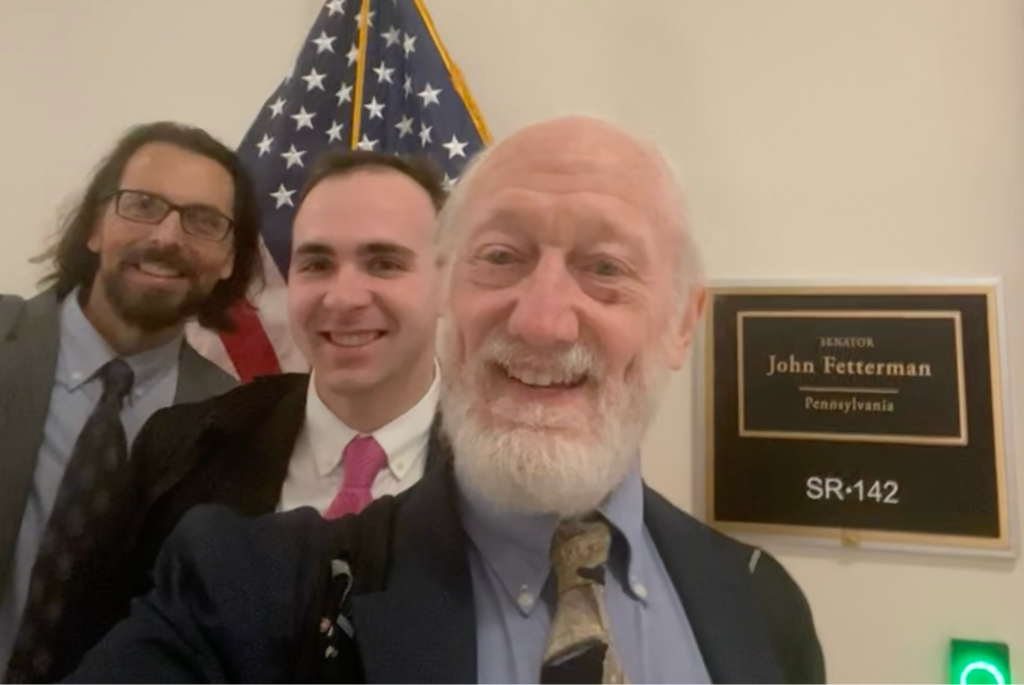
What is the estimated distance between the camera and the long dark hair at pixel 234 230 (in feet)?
3.11

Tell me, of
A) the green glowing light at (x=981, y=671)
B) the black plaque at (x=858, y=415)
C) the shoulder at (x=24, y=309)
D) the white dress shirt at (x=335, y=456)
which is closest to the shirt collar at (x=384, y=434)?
the white dress shirt at (x=335, y=456)

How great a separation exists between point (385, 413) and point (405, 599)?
255mm

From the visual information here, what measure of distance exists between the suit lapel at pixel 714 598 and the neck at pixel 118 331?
1.86 feet

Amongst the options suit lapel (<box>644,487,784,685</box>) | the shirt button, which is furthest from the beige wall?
the shirt button

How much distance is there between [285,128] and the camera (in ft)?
3.50

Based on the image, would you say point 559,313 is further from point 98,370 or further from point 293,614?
point 98,370

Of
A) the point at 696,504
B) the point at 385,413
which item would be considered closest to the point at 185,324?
the point at 385,413

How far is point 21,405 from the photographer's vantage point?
90cm

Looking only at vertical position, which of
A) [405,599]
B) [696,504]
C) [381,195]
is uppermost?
[381,195]

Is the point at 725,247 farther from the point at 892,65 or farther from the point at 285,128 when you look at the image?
the point at 285,128

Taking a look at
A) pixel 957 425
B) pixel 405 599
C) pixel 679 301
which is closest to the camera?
pixel 405 599

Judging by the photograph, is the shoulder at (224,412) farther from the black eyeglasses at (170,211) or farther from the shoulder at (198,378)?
the black eyeglasses at (170,211)

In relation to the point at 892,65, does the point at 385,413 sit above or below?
below

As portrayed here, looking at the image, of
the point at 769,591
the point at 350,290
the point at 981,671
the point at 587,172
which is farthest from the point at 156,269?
the point at 981,671
